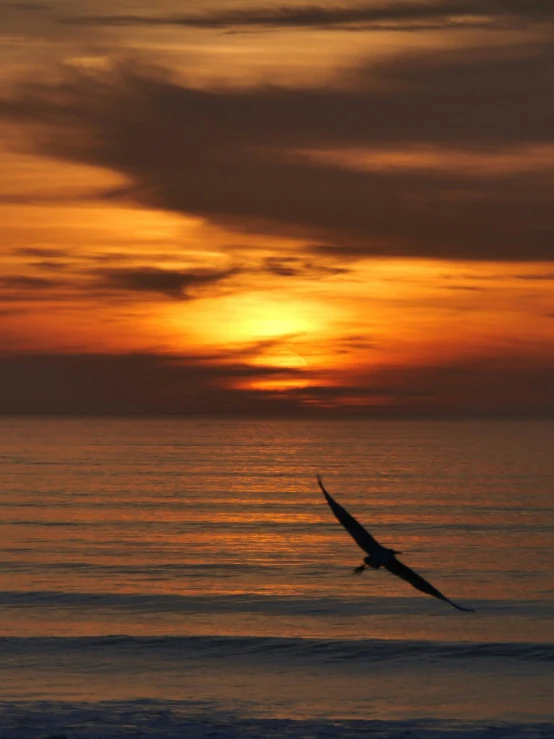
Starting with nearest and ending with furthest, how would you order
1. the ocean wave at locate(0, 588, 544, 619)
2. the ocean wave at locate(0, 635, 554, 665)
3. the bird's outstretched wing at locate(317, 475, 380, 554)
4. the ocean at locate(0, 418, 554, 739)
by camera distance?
the bird's outstretched wing at locate(317, 475, 380, 554)
the ocean at locate(0, 418, 554, 739)
the ocean wave at locate(0, 635, 554, 665)
the ocean wave at locate(0, 588, 544, 619)

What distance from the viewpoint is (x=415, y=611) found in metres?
30.9

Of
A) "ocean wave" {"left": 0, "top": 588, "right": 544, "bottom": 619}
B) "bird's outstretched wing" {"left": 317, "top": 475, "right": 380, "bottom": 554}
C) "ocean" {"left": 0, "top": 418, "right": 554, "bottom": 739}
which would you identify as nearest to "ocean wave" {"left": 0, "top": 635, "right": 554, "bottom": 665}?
"ocean" {"left": 0, "top": 418, "right": 554, "bottom": 739}

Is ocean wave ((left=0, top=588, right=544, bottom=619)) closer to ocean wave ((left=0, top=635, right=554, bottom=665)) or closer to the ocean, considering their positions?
the ocean

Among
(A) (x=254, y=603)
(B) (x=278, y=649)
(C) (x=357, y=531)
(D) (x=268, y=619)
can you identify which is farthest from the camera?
(A) (x=254, y=603)

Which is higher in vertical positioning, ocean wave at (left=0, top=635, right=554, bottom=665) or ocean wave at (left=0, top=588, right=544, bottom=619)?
ocean wave at (left=0, top=635, right=554, bottom=665)

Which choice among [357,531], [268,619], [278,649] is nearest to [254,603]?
[268,619]

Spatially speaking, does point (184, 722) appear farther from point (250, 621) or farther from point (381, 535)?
point (381, 535)

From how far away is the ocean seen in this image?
20516mm

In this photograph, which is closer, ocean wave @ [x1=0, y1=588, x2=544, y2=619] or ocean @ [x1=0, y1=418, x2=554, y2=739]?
ocean @ [x1=0, y1=418, x2=554, y2=739]

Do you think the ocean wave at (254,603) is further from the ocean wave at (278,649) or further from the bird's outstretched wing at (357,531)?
the bird's outstretched wing at (357,531)

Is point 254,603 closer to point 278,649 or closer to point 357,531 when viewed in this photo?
point 278,649

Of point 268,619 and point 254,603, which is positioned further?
point 254,603

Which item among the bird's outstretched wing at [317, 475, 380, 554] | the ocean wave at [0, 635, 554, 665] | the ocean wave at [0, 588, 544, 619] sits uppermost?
the bird's outstretched wing at [317, 475, 380, 554]

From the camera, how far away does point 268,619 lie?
30.1 meters
